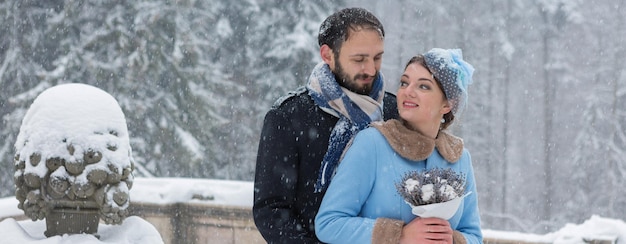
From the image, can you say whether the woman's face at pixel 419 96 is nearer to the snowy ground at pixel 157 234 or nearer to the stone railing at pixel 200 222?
the snowy ground at pixel 157 234

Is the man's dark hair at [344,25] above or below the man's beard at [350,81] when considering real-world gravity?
above

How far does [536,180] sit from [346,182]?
2813cm

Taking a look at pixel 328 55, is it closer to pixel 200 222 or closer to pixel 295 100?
pixel 295 100

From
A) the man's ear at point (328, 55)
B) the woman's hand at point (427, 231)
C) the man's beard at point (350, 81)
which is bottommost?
the woman's hand at point (427, 231)

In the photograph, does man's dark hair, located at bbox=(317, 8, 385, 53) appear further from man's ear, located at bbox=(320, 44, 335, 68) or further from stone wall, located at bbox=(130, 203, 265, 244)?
stone wall, located at bbox=(130, 203, 265, 244)

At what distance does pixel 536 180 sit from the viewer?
29.8 metres

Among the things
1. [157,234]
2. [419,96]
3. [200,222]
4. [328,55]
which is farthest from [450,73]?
[200,222]

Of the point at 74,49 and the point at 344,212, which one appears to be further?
the point at 74,49

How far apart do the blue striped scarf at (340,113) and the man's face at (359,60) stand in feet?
0.14

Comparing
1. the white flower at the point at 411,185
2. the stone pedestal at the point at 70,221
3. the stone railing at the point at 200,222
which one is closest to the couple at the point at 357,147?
the white flower at the point at 411,185

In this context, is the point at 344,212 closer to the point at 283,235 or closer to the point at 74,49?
the point at 283,235

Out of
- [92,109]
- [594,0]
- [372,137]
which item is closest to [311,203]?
[372,137]

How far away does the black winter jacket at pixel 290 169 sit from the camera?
3.06 meters

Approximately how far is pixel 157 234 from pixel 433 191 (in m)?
3.18
